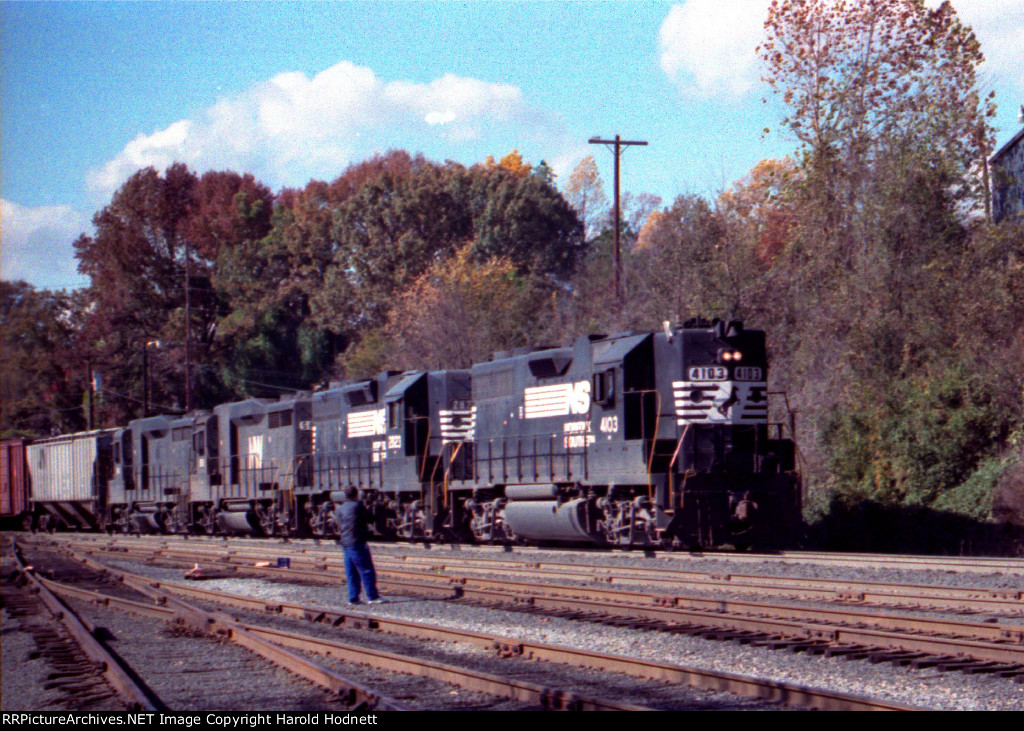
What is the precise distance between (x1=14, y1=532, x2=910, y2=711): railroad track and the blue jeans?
783 mm

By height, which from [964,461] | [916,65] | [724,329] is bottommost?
[964,461]

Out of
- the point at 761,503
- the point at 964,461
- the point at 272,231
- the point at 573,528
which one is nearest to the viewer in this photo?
the point at 761,503

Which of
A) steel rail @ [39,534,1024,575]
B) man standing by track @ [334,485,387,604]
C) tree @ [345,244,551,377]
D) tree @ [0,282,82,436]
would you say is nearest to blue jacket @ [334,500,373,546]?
man standing by track @ [334,485,387,604]

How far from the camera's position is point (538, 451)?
723 inches

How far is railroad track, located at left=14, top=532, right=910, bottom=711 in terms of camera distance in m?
6.31

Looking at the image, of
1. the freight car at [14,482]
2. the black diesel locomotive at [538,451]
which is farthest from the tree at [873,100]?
the freight car at [14,482]

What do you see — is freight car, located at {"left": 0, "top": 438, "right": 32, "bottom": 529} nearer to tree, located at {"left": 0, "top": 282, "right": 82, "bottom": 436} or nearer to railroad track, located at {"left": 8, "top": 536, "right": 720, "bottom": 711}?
tree, located at {"left": 0, "top": 282, "right": 82, "bottom": 436}

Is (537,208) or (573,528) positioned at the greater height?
(537,208)

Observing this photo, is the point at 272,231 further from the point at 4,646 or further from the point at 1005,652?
the point at 1005,652

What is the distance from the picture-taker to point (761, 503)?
16047 millimetres

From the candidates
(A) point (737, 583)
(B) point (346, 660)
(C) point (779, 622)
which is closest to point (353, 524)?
(B) point (346, 660)

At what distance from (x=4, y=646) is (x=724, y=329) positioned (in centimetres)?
1060

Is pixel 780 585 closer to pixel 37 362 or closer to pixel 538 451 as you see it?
pixel 538 451
